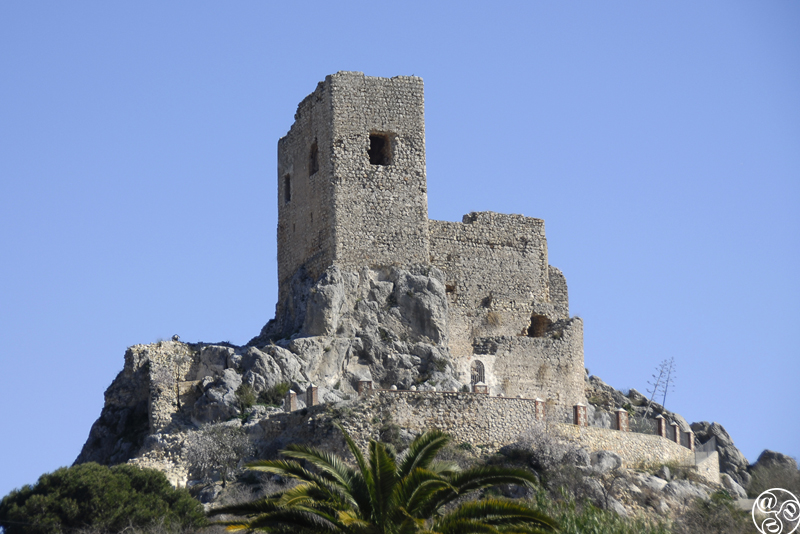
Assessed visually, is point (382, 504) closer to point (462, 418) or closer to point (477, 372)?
point (462, 418)

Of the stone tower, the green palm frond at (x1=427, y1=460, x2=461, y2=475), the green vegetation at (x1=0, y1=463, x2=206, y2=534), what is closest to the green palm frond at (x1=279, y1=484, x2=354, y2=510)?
the green palm frond at (x1=427, y1=460, x2=461, y2=475)

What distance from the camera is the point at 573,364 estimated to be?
162 ft

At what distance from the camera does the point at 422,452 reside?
27641 mm

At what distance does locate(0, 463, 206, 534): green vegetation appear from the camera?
36469 millimetres

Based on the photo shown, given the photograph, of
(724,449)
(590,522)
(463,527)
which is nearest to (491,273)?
(724,449)

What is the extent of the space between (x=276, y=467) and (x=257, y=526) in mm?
1448

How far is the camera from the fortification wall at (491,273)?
48.9 meters

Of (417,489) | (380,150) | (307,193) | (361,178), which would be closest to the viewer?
(417,489)

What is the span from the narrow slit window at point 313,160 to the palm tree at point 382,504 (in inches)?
912

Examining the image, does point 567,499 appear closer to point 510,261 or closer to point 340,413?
point 340,413

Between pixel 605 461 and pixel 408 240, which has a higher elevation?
pixel 408 240

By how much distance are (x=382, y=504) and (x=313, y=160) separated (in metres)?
25.0

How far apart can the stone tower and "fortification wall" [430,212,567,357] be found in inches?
59.1

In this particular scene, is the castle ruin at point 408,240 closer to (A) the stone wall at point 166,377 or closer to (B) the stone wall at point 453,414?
(A) the stone wall at point 166,377
